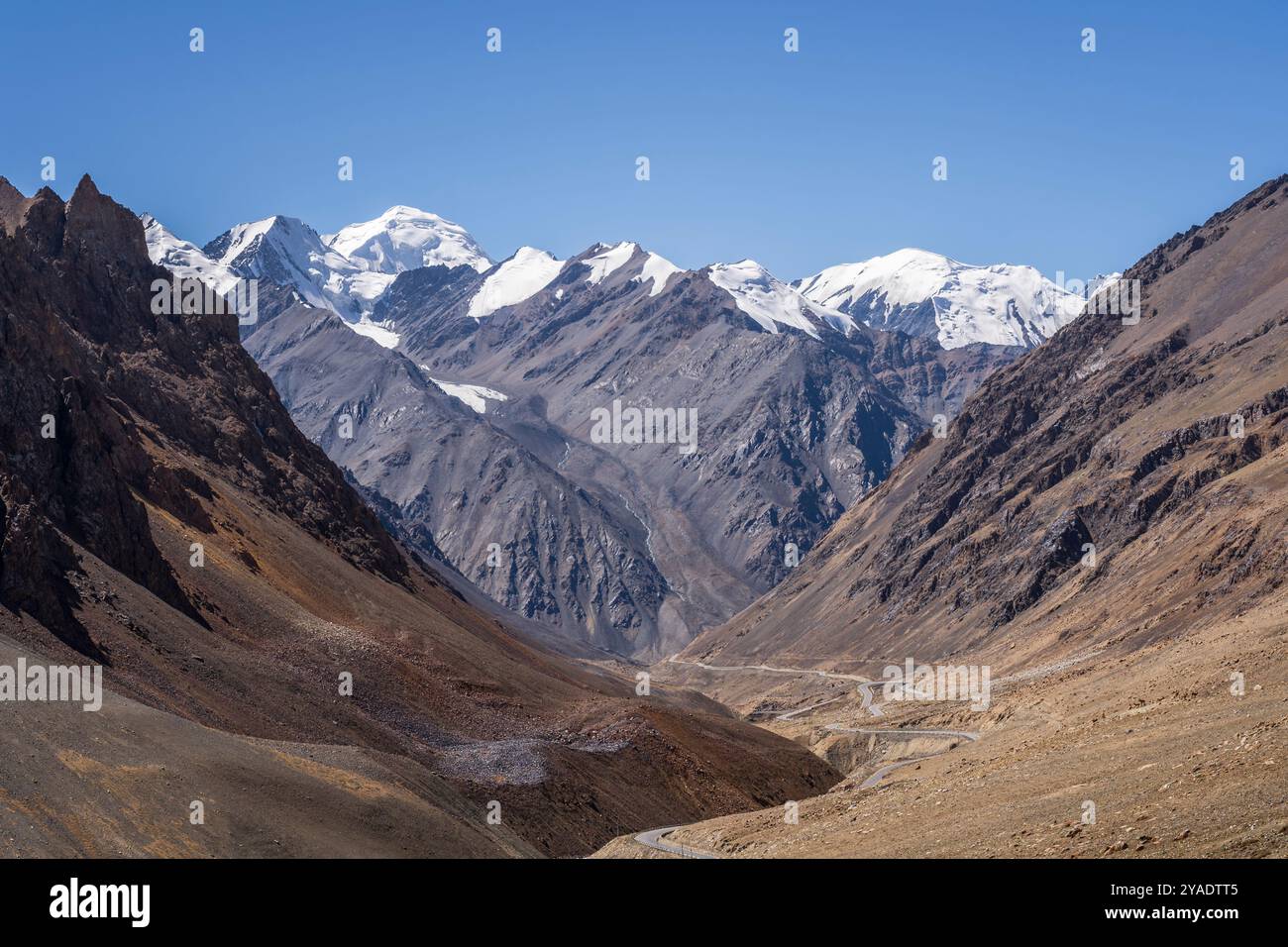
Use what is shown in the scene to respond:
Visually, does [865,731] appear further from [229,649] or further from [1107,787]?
[1107,787]

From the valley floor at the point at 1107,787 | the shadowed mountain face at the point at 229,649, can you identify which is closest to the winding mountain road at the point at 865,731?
the valley floor at the point at 1107,787

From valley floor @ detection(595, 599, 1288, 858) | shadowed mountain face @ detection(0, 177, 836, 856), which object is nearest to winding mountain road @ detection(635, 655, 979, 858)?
valley floor @ detection(595, 599, 1288, 858)

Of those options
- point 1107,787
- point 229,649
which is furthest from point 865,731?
point 1107,787

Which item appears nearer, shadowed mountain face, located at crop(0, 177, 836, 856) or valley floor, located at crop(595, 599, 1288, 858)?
valley floor, located at crop(595, 599, 1288, 858)

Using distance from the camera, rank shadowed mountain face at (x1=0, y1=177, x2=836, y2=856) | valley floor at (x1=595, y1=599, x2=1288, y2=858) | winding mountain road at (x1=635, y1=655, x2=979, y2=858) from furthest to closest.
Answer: winding mountain road at (x1=635, y1=655, x2=979, y2=858) → shadowed mountain face at (x1=0, y1=177, x2=836, y2=856) → valley floor at (x1=595, y1=599, x2=1288, y2=858)

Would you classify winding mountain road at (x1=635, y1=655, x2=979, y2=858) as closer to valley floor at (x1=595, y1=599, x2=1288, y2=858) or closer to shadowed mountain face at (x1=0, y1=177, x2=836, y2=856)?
valley floor at (x1=595, y1=599, x2=1288, y2=858)
